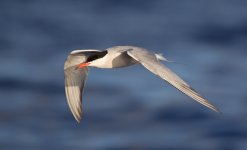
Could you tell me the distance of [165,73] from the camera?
8094mm

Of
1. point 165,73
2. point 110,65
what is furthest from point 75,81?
point 165,73

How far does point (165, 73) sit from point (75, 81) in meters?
3.93

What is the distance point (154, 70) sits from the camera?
27.2 ft

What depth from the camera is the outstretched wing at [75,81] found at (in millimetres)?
11359

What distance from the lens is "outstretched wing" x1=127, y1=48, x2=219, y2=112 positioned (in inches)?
286

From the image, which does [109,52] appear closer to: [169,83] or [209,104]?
[169,83]

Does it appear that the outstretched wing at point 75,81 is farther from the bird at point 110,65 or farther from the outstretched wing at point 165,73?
the outstretched wing at point 165,73

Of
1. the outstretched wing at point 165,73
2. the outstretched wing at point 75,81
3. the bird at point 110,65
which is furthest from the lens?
the outstretched wing at point 75,81

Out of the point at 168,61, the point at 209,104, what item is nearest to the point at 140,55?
the point at 168,61

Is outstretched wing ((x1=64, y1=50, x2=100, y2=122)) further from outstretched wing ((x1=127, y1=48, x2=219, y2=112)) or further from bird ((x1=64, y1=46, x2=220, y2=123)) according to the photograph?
outstretched wing ((x1=127, y1=48, x2=219, y2=112))

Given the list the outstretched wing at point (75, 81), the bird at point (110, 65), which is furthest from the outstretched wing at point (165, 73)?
the outstretched wing at point (75, 81)

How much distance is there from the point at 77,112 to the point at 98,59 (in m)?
1.57

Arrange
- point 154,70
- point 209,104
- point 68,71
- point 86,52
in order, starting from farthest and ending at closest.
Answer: point 68,71 → point 86,52 → point 154,70 → point 209,104

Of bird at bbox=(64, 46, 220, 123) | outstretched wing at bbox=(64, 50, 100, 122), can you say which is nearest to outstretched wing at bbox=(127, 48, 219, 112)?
bird at bbox=(64, 46, 220, 123)
